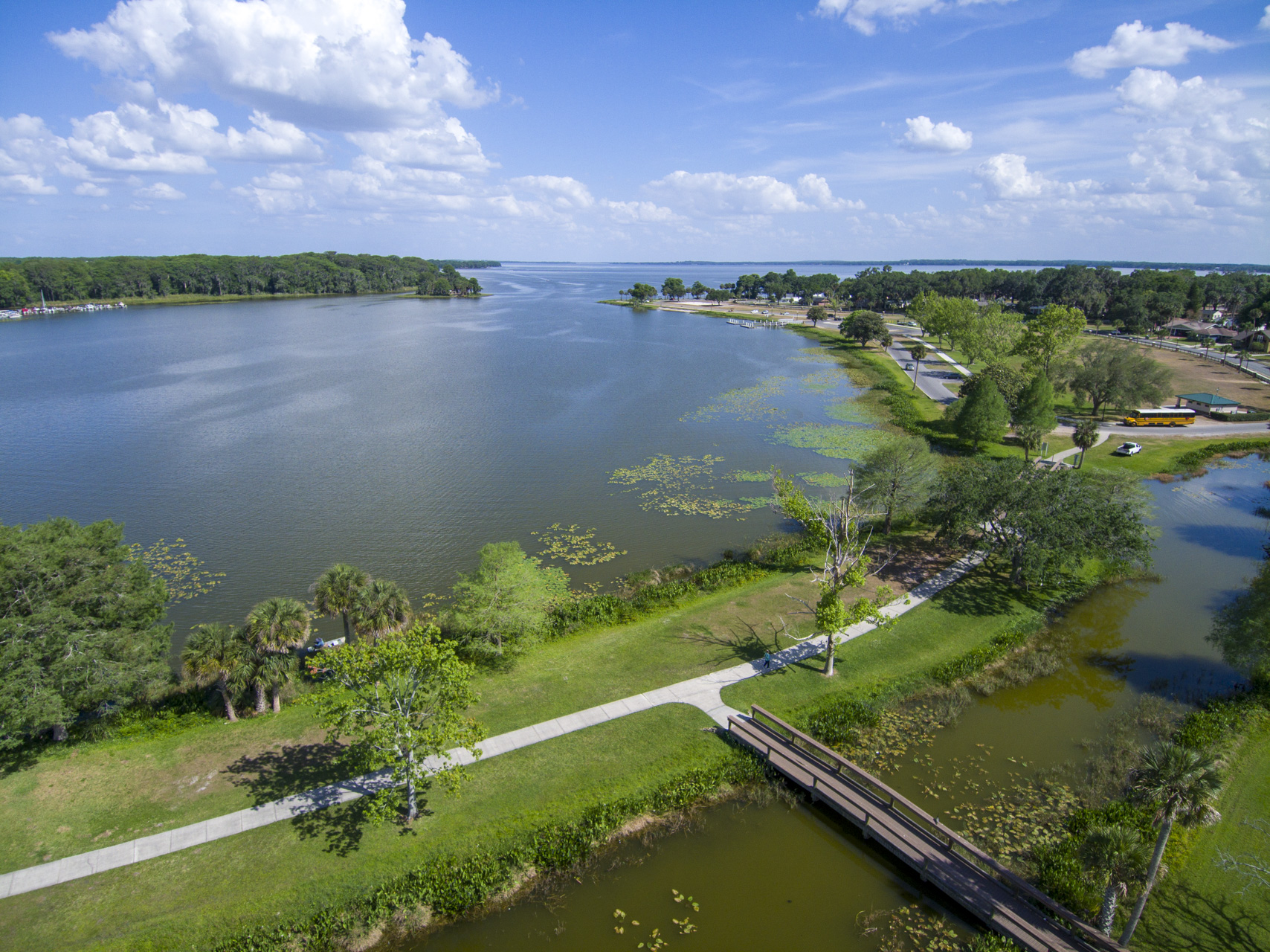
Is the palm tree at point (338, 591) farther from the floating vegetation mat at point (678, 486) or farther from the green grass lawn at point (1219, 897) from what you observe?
the green grass lawn at point (1219, 897)

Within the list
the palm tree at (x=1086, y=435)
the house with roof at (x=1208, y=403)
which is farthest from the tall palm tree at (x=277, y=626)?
the house with roof at (x=1208, y=403)

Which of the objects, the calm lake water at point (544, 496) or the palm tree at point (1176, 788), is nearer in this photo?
the palm tree at point (1176, 788)

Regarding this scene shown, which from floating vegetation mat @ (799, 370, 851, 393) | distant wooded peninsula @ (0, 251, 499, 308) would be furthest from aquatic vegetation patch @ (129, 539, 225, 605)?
distant wooded peninsula @ (0, 251, 499, 308)

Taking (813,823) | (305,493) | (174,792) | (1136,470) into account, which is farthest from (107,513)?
(1136,470)

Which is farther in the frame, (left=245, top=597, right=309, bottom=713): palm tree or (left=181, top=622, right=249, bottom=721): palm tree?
(left=245, top=597, right=309, bottom=713): palm tree

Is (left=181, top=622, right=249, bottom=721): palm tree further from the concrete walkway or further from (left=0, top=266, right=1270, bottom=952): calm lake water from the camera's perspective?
(left=0, top=266, right=1270, bottom=952): calm lake water

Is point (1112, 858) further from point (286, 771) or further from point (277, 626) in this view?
point (277, 626)
